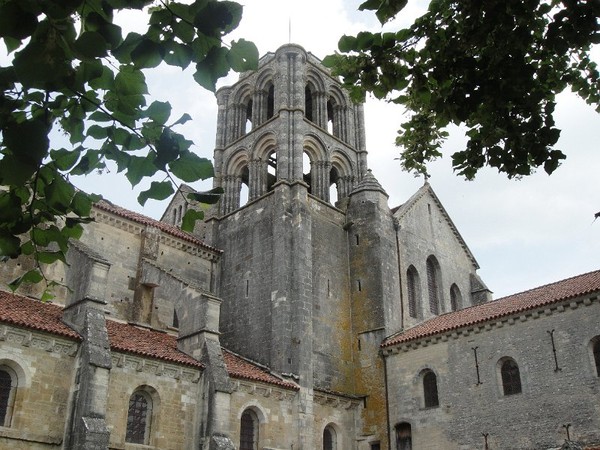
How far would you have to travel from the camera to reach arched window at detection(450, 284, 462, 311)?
30.0 m

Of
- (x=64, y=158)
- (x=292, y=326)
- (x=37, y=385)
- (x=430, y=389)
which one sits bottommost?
(x=64, y=158)

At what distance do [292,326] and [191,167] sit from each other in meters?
20.1

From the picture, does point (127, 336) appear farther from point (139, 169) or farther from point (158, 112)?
point (158, 112)

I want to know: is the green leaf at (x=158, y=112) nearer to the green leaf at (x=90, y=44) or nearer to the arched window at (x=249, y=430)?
the green leaf at (x=90, y=44)

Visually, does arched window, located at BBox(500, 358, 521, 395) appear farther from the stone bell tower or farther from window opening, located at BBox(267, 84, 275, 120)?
window opening, located at BBox(267, 84, 275, 120)

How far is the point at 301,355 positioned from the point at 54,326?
30.9 ft

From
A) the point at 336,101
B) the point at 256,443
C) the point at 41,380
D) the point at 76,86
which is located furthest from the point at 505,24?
Result: the point at 336,101

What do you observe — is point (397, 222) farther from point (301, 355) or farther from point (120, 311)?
point (120, 311)

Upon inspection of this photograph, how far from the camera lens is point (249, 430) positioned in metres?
21.0

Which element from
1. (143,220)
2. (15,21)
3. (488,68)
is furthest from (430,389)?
(15,21)

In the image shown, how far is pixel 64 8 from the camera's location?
315 centimetres

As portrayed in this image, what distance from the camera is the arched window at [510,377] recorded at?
20.2 meters

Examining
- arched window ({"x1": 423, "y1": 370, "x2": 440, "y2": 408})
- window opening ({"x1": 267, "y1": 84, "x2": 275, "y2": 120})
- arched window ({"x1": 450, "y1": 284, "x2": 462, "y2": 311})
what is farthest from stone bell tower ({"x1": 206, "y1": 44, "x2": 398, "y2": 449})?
arched window ({"x1": 450, "y1": 284, "x2": 462, "y2": 311})

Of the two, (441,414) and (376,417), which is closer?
(441,414)
